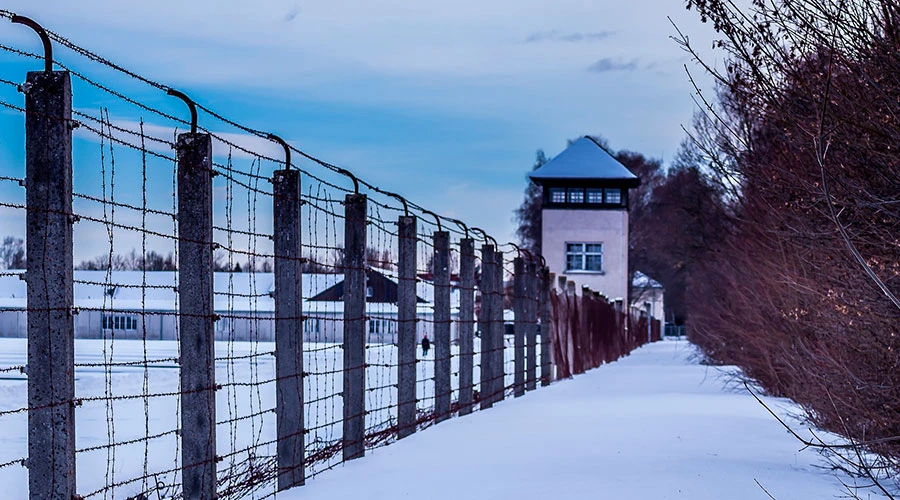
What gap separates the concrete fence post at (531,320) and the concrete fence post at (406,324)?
7361 mm

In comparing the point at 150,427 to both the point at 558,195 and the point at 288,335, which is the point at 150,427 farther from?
the point at 558,195

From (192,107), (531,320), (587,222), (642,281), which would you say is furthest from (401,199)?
(642,281)

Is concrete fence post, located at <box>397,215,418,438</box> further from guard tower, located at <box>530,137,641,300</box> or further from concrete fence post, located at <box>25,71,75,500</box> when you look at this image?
guard tower, located at <box>530,137,641,300</box>

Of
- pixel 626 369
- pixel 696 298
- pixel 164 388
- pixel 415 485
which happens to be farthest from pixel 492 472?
pixel 696 298

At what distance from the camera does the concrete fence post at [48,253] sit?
5.29m

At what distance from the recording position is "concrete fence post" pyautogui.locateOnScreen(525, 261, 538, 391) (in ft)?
62.4

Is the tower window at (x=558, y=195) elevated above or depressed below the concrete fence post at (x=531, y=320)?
above

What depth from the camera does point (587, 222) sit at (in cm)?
5012

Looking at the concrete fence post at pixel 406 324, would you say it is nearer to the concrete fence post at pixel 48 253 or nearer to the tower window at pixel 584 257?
the concrete fence post at pixel 48 253

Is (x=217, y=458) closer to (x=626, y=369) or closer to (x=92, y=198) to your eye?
(x=92, y=198)

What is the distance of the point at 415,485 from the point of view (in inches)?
332

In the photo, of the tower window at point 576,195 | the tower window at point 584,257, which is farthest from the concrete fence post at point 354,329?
the tower window at point 576,195

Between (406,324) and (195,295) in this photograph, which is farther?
(406,324)

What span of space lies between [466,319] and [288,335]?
21.0 ft
